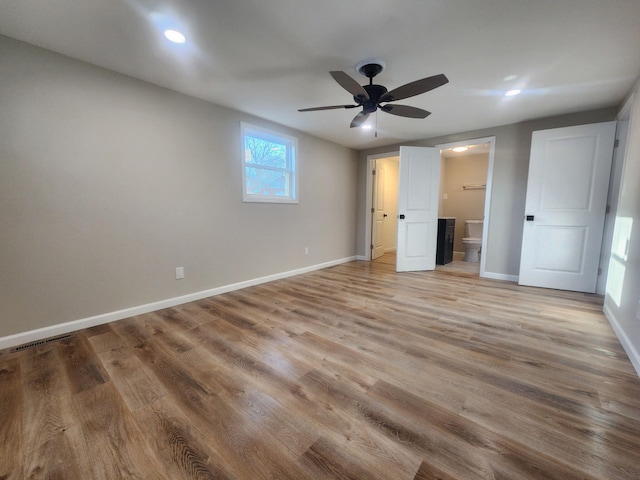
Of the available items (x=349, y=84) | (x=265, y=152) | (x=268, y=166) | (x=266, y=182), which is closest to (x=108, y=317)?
(x=266, y=182)

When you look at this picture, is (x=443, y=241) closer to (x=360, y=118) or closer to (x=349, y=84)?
(x=360, y=118)

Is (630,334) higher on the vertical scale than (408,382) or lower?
higher

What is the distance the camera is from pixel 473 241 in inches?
207

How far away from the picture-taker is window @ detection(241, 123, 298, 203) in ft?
11.2

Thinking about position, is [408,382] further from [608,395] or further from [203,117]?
[203,117]

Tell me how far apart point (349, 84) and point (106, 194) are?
2.40 m

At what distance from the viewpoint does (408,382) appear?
1527 mm

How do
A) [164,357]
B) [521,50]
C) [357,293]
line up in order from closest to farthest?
[164,357]
[521,50]
[357,293]

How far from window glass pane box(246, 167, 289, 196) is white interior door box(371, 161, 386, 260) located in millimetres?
2216

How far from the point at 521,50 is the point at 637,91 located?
4.69 feet

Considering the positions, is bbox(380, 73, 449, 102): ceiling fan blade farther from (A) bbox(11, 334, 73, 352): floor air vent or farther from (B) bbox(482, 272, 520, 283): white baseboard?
(A) bbox(11, 334, 73, 352): floor air vent

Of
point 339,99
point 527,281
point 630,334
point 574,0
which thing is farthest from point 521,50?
point 527,281

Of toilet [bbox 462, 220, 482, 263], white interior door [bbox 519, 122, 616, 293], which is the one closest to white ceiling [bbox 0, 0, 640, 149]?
white interior door [bbox 519, 122, 616, 293]

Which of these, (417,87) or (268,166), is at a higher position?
(417,87)
